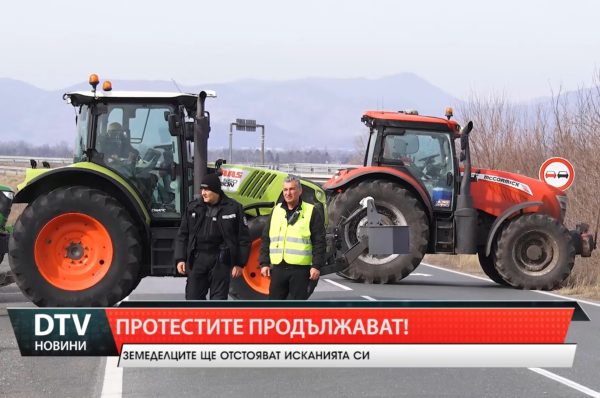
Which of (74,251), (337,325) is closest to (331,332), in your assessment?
(337,325)

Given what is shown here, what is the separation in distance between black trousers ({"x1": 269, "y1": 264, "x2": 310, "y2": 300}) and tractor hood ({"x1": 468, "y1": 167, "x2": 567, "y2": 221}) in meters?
8.94

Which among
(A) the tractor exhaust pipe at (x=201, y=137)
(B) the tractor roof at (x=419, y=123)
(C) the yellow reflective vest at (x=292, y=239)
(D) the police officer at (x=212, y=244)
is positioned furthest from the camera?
(B) the tractor roof at (x=419, y=123)

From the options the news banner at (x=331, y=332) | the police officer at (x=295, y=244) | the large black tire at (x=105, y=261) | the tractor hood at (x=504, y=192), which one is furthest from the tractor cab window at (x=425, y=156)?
the news banner at (x=331, y=332)

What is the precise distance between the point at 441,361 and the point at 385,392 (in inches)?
69.3

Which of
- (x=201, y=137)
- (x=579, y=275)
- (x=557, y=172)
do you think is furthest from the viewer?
(x=557, y=172)

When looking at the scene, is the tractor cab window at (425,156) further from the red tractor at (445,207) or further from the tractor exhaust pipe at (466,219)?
the tractor exhaust pipe at (466,219)

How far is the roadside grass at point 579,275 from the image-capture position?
62.6 feet

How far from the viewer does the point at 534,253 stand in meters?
19.2

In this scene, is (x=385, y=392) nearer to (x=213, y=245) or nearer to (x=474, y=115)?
(x=213, y=245)

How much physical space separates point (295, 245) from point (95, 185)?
4.07m

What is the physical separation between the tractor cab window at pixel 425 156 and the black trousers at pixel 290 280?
8.71 m

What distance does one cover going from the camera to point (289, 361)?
25.6 ft

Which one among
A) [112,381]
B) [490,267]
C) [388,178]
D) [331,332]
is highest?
[388,178]

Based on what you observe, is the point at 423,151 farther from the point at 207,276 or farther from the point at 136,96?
the point at 207,276
